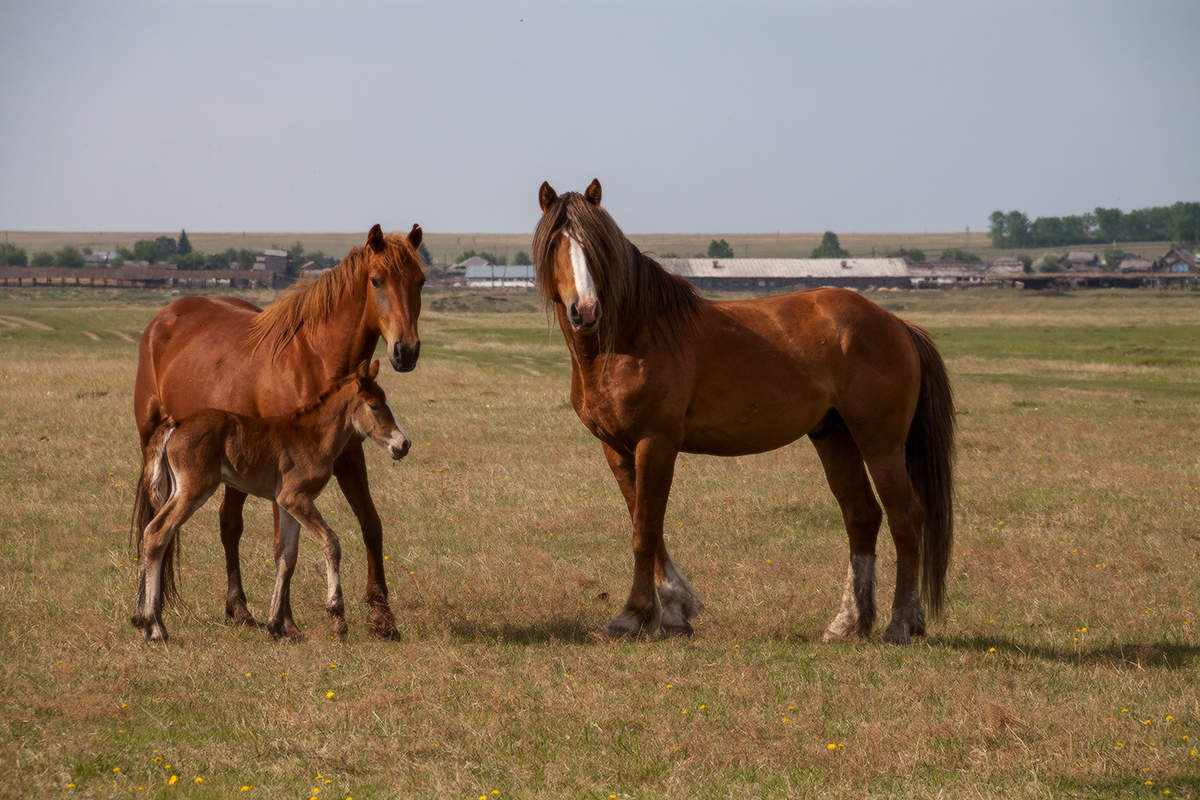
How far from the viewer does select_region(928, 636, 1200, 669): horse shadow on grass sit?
7805mm

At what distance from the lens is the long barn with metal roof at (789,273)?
403ft

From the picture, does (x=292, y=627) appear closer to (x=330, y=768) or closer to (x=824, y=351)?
(x=330, y=768)

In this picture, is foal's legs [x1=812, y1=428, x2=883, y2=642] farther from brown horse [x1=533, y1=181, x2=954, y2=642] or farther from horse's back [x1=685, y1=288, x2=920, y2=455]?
horse's back [x1=685, y1=288, x2=920, y2=455]

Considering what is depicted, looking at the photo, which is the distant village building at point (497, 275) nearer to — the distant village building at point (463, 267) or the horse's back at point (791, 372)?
the distant village building at point (463, 267)

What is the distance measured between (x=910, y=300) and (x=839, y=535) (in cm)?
8556

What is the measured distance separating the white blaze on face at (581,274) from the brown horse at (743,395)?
0.01m

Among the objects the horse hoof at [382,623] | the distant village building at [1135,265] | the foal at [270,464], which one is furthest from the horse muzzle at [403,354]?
the distant village building at [1135,265]

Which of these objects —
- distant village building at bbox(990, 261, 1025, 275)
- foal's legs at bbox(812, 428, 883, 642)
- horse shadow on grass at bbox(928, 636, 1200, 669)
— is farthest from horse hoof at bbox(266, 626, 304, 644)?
distant village building at bbox(990, 261, 1025, 275)

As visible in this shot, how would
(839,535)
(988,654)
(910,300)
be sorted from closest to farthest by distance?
(988,654) < (839,535) < (910,300)

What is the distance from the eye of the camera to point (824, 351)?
28.0 ft

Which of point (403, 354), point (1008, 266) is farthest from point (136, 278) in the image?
point (403, 354)

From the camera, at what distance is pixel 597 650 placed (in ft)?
25.7

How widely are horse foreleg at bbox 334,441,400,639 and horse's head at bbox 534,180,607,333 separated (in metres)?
1.75

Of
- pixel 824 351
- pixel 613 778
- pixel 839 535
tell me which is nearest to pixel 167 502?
pixel 613 778
